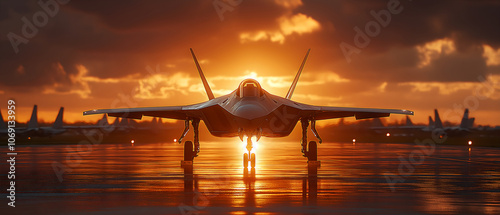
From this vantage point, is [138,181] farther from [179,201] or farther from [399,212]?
[399,212]

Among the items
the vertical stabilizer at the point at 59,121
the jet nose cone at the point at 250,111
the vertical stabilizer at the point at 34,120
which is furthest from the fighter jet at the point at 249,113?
the vertical stabilizer at the point at 59,121

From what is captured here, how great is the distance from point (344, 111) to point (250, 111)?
20.6 ft

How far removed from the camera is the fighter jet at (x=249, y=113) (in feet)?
51.4

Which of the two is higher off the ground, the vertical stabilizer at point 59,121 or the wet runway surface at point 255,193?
the vertical stabilizer at point 59,121

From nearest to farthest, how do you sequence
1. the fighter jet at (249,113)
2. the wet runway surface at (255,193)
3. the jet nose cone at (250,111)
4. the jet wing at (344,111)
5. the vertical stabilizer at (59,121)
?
the wet runway surface at (255,193)
the jet nose cone at (250,111)
the fighter jet at (249,113)
the jet wing at (344,111)
the vertical stabilizer at (59,121)

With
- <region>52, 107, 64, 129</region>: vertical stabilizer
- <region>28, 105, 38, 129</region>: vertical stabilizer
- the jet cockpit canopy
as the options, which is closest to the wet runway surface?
the jet cockpit canopy

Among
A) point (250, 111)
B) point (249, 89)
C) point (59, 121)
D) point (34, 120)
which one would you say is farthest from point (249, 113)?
point (59, 121)

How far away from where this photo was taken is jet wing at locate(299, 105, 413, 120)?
1885 cm

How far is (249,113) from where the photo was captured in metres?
14.9

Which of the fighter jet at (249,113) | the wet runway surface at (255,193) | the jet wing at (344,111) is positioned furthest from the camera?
the jet wing at (344,111)

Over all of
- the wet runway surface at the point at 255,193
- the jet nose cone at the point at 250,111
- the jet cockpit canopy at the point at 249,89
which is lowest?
the wet runway surface at the point at 255,193

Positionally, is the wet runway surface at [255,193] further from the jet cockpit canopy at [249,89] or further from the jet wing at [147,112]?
the jet wing at [147,112]

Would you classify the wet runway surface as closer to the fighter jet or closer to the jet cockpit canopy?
the fighter jet

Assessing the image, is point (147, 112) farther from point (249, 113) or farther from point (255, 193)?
point (255, 193)
